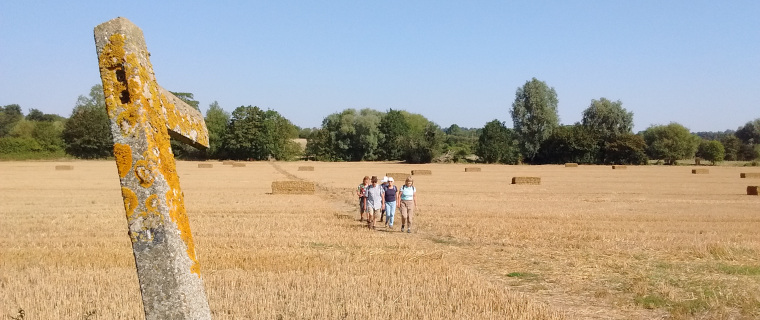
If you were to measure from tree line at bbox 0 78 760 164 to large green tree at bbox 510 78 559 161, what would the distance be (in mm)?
156

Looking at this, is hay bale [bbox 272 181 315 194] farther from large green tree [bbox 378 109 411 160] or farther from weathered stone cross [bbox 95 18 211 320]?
large green tree [bbox 378 109 411 160]

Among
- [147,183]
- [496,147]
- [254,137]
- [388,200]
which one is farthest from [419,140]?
[147,183]

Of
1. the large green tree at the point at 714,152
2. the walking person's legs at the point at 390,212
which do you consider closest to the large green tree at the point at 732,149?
the large green tree at the point at 714,152

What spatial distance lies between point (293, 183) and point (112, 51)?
30.2 m

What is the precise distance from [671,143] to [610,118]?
365 inches

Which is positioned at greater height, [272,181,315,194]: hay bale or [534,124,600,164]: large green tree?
[534,124,600,164]: large green tree

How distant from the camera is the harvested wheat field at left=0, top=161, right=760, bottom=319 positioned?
8258 millimetres

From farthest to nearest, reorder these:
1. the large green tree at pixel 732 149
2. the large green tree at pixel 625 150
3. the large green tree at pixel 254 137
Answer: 1. the large green tree at pixel 732 149
2. the large green tree at pixel 254 137
3. the large green tree at pixel 625 150

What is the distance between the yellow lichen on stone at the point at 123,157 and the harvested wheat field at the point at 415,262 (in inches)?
203

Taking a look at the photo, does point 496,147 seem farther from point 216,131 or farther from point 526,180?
point 526,180

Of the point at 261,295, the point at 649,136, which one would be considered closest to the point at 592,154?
the point at 649,136

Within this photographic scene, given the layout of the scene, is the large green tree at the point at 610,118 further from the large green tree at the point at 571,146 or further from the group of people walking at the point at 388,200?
the group of people walking at the point at 388,200

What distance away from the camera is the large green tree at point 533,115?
103 meters

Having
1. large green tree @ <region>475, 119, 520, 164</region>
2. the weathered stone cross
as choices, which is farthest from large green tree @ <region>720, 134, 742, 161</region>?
the weathered stone cross
